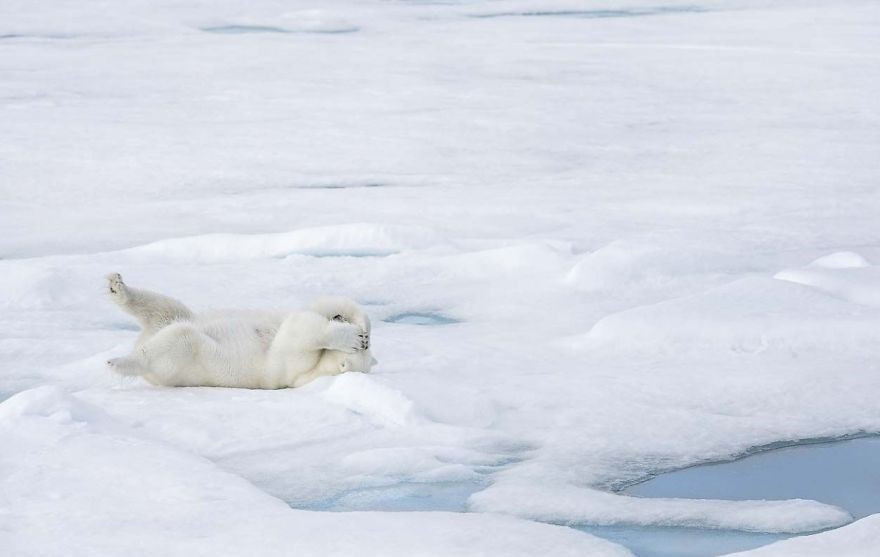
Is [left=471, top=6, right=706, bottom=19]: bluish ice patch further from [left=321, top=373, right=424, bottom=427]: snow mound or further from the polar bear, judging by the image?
[left=321, top=373, right=424, bottom=427]: snow mound

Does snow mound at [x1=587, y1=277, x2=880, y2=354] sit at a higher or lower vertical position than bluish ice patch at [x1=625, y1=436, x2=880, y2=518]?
lower

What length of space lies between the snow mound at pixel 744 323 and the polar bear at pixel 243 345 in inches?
37.9

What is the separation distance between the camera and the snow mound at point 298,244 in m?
5.85

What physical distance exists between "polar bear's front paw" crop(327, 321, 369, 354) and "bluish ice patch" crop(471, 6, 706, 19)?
45.7ft

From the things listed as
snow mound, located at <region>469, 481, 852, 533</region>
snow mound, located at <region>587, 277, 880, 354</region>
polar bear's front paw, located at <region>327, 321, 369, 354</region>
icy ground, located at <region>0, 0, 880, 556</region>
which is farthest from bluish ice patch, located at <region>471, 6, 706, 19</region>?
snow mound, located at <region>469, 481, 852, 533</region>

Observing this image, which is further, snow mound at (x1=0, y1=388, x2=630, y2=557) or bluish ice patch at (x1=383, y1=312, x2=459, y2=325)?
bluish ice patch at (x1=383, y1=312, x2=459, y2=325)

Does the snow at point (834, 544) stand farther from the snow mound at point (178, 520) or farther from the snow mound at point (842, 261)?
the snow mound at point (842, 261)

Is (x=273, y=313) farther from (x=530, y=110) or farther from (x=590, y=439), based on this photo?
(x=530, y=110)

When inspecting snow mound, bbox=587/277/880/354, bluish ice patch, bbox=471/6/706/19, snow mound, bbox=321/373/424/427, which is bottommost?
bluish ice patch, bbox=471/6/706/19

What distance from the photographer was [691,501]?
302 centimetres

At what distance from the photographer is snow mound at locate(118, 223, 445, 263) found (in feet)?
19.2

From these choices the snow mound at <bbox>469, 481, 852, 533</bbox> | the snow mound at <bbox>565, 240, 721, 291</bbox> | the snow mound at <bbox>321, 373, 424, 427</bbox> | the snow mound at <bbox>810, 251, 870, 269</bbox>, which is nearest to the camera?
the snow mound at <bbox>469, 481, 852, 533</bbox>

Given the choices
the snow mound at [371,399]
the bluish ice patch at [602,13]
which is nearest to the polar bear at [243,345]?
the snow mound at [371,399]

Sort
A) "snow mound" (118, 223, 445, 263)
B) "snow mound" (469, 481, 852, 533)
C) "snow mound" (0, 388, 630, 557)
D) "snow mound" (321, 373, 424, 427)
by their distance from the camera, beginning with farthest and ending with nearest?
1. "snow mound" (118, 223, 445, 263)
2. "snow mound" (321, 373, 424, 427)
3. "snow mound" (469, 481, 852, 533)
4. "snow mound" (0, 388, 630, 557)
